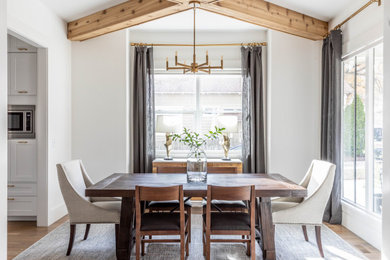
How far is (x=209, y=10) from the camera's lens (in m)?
4.03

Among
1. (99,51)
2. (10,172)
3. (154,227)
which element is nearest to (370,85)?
(154,227)

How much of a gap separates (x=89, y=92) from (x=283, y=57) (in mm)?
2912

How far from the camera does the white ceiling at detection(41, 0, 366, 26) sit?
13.0 ft

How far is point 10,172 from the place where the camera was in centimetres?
418

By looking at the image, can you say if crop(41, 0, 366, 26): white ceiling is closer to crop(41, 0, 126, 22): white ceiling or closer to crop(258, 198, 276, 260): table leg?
crop(41, 0, 126, 22): white ceiling

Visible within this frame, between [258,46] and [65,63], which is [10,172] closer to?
[65,63]

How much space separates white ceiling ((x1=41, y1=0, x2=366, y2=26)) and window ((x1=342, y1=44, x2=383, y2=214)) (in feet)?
2.21

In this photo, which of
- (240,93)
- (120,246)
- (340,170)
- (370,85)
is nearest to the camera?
(120,246)

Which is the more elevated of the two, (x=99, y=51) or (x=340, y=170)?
(x=99, y=51)

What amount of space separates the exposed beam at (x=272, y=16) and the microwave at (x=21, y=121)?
2.55 metres

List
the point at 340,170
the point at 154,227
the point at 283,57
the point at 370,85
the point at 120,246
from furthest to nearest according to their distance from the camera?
1. the point at 283,57
2. the point at 340,170
3. the point at 370,85
4. the point at 120,246
5. the point at 154,227

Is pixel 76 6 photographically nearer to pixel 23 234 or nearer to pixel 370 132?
pixel 23 234

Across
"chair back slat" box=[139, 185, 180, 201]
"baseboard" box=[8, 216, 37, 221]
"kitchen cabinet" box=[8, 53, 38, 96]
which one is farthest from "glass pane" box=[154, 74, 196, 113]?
"chair back slat" box=[139, 185, 180, 201]

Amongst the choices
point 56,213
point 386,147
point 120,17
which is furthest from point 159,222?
point 120,17
